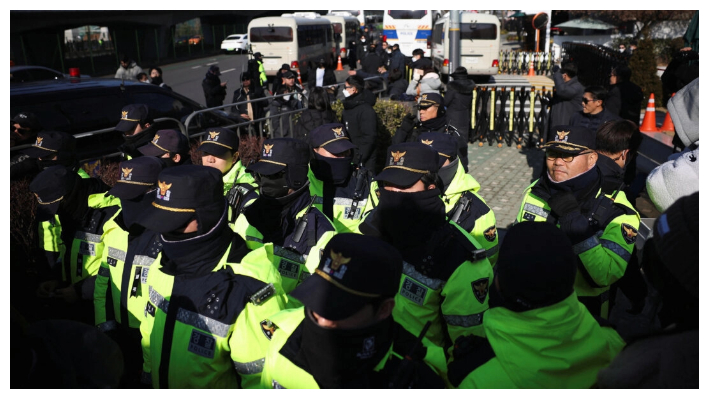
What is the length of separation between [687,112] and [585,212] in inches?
34.0

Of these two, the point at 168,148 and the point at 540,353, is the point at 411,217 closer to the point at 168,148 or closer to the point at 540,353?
the point at 540,353

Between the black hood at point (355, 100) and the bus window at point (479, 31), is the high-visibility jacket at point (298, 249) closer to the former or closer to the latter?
the black hood at point (355, 100)

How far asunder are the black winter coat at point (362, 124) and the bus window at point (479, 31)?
17.4m

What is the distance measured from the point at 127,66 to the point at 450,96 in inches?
446

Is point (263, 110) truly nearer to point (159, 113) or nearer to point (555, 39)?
point (159, 113)

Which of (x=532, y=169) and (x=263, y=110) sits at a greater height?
(x=263, y=110)

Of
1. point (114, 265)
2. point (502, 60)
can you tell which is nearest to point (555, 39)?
point (502, 60)

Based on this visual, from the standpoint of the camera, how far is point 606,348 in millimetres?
1897

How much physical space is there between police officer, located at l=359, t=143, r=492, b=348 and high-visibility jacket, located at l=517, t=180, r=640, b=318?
772 millimetres

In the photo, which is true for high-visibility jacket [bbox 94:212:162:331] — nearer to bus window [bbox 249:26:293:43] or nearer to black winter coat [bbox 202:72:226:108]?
black winter coat [bbox 202:72:226:108]

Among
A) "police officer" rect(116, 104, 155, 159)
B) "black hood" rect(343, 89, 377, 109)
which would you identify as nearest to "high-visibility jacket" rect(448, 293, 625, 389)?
"police officer" rect(116, 104, 155, 159)

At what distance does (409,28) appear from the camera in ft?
102

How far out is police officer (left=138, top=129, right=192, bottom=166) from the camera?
15.5ft

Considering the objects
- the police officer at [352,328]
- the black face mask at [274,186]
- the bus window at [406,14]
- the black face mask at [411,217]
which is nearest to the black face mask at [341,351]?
the police officer at [352,328]
